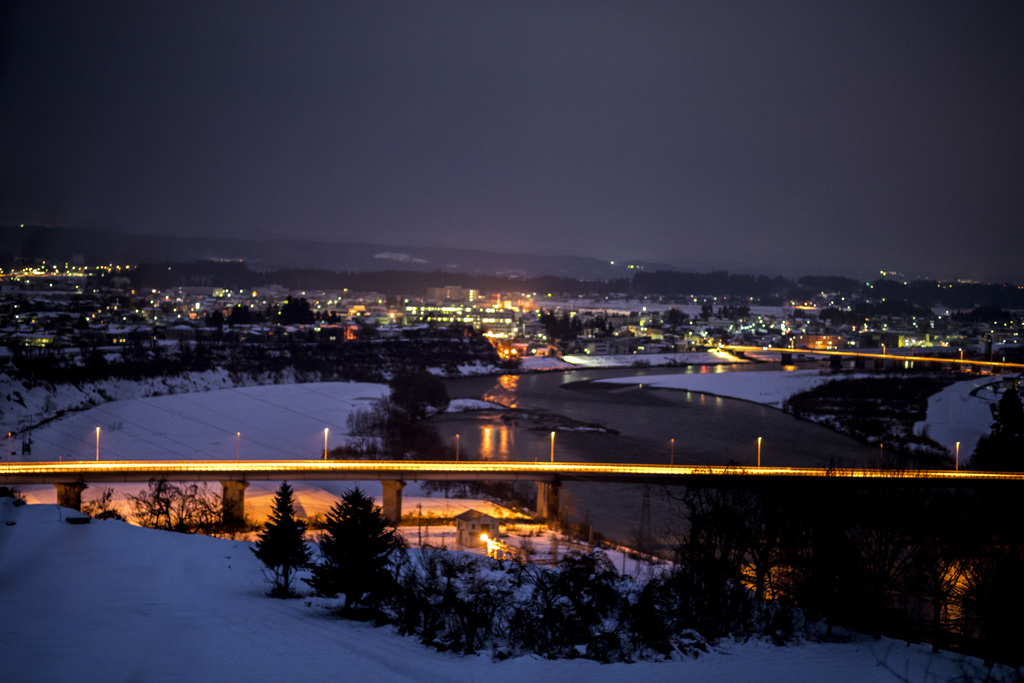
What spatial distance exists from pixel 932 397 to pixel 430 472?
13356 mm

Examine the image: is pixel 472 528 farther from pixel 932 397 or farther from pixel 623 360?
pixel 623 360

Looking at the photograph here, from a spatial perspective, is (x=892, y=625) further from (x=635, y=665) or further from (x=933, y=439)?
(x=933, y=439)

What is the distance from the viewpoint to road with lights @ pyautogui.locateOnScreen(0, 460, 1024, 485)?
289 inches

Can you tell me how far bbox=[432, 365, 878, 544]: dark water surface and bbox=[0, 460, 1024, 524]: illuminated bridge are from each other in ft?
1.32

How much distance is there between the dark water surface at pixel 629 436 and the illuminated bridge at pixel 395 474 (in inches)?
15.8

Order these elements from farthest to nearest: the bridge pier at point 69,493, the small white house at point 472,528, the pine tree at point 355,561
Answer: the bridge pier at point 69,493, the small white house at point 472,528, the pine tree at point 355,561

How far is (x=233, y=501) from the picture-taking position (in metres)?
7.50

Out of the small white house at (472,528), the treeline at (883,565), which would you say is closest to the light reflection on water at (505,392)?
the small white house at (472,528)

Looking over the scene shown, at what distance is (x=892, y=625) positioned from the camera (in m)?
4.45

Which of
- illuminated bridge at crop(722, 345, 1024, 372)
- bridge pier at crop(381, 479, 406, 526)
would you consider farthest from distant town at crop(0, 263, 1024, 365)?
bridge pier at crop(381, 479, 406, 526)

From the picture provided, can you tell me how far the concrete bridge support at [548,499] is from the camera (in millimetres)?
7809

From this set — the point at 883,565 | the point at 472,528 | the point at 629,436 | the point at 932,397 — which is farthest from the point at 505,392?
the point at 883,565

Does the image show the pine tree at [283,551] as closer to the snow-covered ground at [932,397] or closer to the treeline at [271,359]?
the treeline at [271,359]

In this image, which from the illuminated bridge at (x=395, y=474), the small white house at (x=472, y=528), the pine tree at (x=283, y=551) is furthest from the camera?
the illuminated bridge at (x=395, y=474)
